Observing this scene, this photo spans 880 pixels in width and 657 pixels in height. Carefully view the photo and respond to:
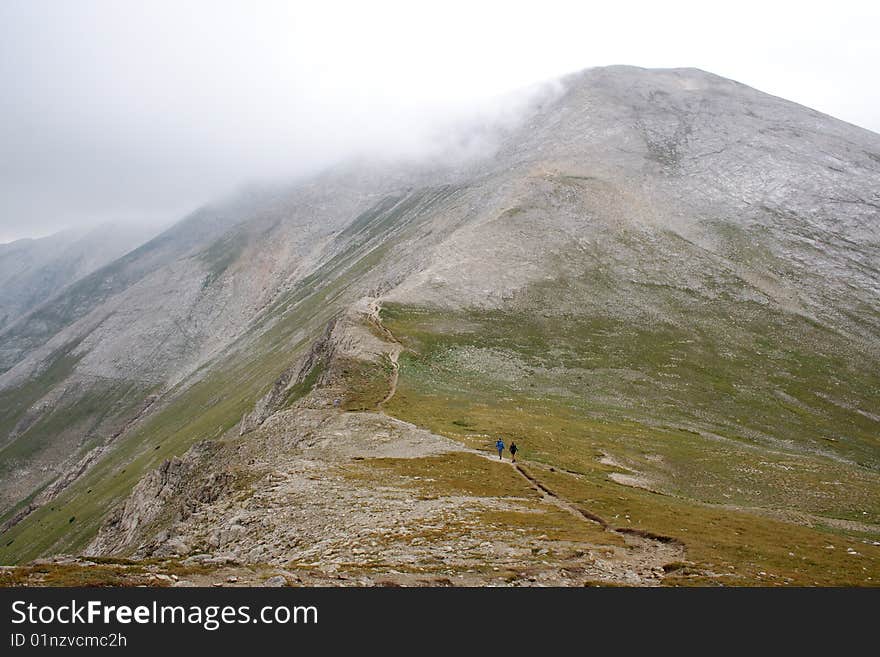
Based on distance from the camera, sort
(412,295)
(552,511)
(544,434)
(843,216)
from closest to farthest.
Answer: (552,511) < (544,434) < (412,295) < (843,216)

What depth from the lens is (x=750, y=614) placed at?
15078 millimetres

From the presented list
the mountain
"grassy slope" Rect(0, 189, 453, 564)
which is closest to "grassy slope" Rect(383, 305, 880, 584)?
the mountain

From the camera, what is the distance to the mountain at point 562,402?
27188 millimetres

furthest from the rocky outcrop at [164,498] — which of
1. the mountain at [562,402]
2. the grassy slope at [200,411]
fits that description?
the grassy slope at [200,411]

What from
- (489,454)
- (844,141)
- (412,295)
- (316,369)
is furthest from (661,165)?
(489,454)

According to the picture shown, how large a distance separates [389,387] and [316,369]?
16086 millimetres

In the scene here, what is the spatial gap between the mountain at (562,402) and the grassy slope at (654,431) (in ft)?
1.26

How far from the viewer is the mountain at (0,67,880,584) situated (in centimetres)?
2719

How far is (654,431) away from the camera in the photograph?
204ft

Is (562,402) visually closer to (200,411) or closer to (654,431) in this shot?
(654,431)

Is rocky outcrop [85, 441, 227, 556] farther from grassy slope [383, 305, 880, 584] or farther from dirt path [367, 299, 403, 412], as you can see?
grassy slope [383, 305, 880, 584]

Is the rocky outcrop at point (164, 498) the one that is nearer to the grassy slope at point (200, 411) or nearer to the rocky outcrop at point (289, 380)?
the rocky outcrop at point (289, 380)

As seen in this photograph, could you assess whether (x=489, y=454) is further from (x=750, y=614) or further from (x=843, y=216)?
(x=843, y=216)

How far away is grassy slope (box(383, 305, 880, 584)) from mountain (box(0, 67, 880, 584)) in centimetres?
38
